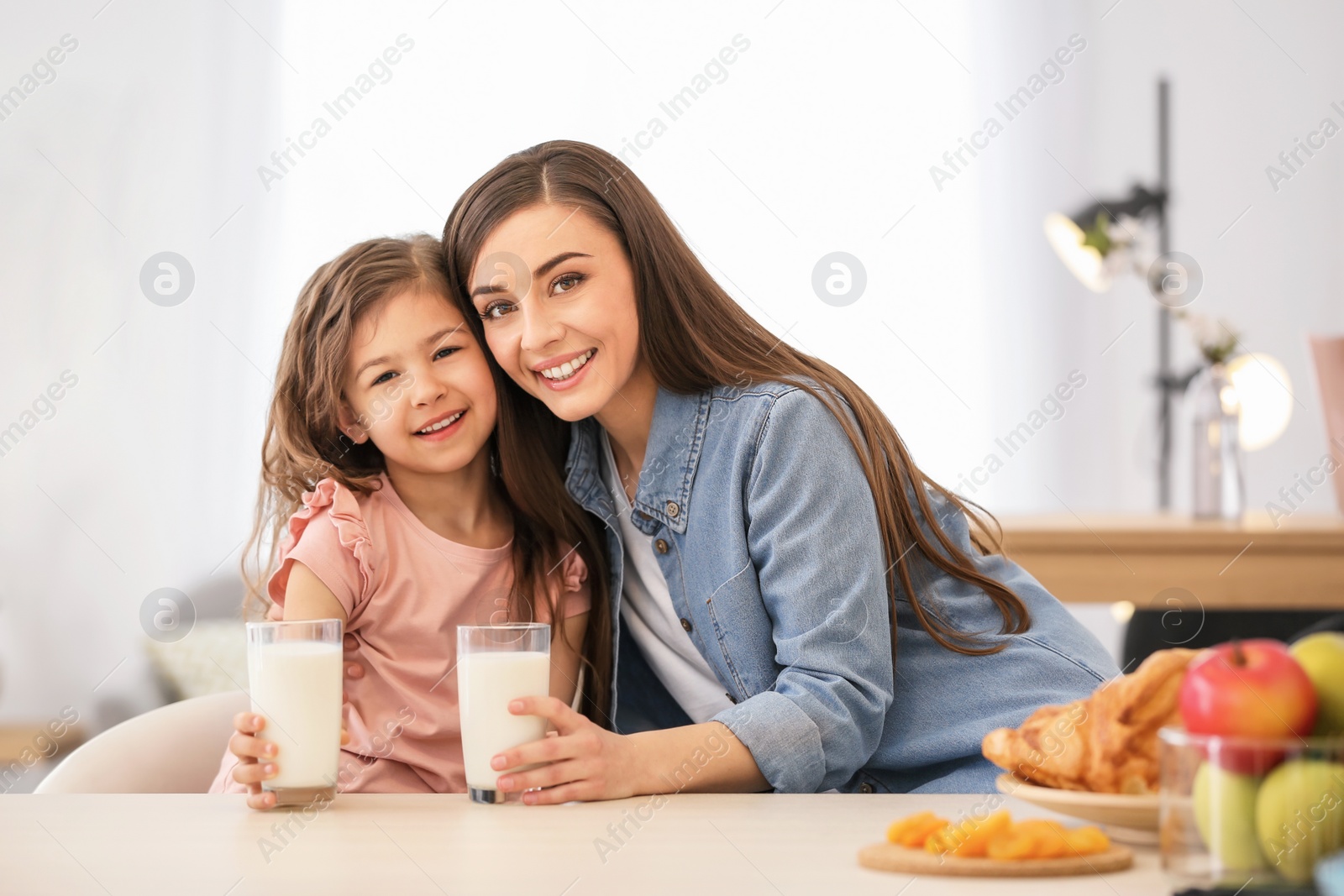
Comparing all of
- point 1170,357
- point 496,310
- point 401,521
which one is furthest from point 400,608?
point 1170,357

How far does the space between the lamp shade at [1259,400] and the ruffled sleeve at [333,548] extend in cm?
274

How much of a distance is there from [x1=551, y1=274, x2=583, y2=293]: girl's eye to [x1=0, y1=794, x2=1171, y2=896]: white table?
0.68 m

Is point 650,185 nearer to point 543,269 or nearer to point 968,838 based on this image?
point 543,269

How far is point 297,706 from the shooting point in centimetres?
102

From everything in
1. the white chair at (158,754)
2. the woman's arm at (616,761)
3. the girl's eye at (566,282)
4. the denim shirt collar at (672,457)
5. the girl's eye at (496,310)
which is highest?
the girl's eye at (566,282)

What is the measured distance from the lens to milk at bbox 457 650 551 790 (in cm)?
104

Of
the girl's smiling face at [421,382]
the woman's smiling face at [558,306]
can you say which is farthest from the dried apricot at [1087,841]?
the girl's smiling face at [421,382]

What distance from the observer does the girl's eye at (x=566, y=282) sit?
1479 millimetres

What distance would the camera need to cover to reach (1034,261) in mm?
4129

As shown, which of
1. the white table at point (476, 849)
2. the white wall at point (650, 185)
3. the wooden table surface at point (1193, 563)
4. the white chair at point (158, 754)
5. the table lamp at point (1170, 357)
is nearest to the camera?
the white table at point (476, 849)

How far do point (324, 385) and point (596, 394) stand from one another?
38 cm

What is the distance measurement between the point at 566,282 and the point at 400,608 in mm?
484

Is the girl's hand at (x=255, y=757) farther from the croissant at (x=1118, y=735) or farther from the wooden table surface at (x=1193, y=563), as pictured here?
the wooden table surface at (x=1193, y=563)

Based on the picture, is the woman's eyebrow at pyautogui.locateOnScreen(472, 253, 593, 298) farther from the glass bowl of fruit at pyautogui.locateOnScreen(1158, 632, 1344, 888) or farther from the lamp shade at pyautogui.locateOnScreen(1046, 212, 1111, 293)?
the lamp shade at pyautogui.locateOnScreen(1046, 212, 1111, 293)
